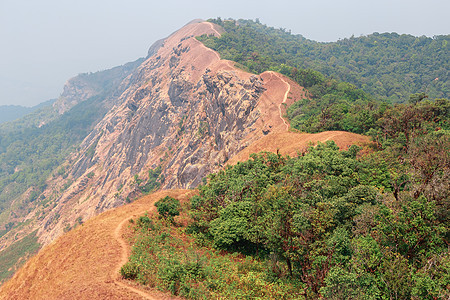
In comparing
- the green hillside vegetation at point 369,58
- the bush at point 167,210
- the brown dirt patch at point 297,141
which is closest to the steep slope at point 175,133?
the brown dirt patch at point 297,141

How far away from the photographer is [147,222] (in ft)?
93.9

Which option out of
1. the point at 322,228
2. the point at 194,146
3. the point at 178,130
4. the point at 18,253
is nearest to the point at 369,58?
the point at 178,130

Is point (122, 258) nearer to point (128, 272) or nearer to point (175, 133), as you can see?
point (128, 272)

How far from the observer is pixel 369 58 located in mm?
151000

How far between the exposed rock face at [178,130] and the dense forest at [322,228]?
27657 mm

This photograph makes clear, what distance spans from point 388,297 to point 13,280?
2851cm

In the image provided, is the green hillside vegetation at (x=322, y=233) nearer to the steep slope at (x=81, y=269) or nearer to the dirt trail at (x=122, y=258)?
the dirt trail at (x=122, y=258)

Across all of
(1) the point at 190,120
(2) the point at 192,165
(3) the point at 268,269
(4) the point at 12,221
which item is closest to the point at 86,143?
(4) the point at 12,221

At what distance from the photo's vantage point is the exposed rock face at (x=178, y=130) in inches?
2746

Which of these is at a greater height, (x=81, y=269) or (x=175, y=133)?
(x=175, y=133)

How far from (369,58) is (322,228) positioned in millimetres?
161972

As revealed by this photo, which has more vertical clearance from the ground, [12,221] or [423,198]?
[423,198]

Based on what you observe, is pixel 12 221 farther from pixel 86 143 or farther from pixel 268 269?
pixel 268 269

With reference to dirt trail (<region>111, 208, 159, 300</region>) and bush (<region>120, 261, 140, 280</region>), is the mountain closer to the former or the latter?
dirt trail (<region>111, 208, 159, 300</region>)
